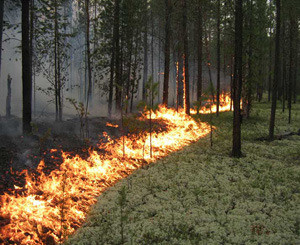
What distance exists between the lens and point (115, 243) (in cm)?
448

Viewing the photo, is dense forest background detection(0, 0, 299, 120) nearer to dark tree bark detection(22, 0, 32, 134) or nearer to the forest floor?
dark tree bark detection(22, 0, 32, 134)

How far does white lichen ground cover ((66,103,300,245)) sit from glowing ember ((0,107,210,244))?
1.30 ft

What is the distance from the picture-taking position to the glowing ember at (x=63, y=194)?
15.1 feet

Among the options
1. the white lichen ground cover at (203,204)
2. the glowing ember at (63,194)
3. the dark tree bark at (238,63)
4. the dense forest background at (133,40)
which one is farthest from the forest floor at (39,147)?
the dark tree bark at (238,63)

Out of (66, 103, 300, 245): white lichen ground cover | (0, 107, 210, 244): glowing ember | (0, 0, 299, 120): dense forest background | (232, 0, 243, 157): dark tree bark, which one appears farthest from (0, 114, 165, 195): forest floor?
(232, 0, 243, 157): dark tree bark

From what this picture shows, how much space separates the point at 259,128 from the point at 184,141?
22.0 ft

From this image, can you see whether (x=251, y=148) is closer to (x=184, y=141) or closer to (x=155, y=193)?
(x=184, y=141)

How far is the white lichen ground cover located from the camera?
15.4 feet

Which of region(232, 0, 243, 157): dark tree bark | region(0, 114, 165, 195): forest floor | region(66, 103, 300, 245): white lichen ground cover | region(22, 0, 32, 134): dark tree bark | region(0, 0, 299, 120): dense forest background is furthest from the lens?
region(0, 0, 299, 120): dense forest background

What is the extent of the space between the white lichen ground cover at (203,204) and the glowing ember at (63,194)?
15.6 inches

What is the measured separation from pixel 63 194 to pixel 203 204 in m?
3.53

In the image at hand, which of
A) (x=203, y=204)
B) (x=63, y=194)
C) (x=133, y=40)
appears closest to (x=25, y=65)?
(x=63, y=194)

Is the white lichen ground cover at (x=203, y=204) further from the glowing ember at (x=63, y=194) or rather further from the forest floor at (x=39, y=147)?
the forest floor at (x=39, y=147)

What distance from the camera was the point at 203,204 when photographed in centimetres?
611
